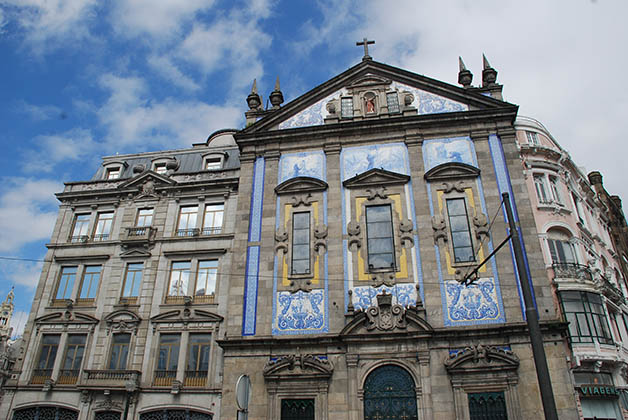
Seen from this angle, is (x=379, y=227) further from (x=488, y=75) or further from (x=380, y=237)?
(x=488, y=75)

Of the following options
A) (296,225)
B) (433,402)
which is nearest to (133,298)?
(296,225)

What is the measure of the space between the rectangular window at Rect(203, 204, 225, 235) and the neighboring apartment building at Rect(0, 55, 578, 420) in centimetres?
10

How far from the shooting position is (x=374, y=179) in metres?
23.1

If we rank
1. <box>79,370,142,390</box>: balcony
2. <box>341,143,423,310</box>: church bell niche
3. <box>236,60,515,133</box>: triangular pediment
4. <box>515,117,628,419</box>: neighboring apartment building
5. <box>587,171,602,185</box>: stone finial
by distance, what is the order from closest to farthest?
<box>515,117,628,419</box>: neighboring apartment building
<box>341,143,423,310</box>: church bell niche
<box>79,370,142,390</box>: balcony
<box>236,60,515,133</box>: triangular pediment
<box>587,171,602,185</box>: stone finial

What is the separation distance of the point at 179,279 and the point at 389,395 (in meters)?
12.0

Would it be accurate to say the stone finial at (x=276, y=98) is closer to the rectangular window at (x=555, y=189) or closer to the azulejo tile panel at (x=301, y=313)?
the azulejo tile panel at (x=301, y=313)

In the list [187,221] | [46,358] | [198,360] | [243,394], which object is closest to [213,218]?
[187,221]

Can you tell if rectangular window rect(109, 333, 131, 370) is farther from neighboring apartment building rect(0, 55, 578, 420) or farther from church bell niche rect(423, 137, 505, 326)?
church bell niche rect(423, 137, 505, 326)

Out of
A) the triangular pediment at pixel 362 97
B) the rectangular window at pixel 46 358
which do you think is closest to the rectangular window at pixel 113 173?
the triangular pediment at pixel 362 97

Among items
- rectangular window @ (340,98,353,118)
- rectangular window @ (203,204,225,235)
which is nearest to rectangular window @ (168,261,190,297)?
rectangular window @ (203,204,225,235)

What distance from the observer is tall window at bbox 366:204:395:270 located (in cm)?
2127

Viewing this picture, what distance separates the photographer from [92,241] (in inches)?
1048

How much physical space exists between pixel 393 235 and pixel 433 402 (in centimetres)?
714

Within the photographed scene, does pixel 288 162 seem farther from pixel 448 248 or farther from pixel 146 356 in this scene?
pixel 146 356
